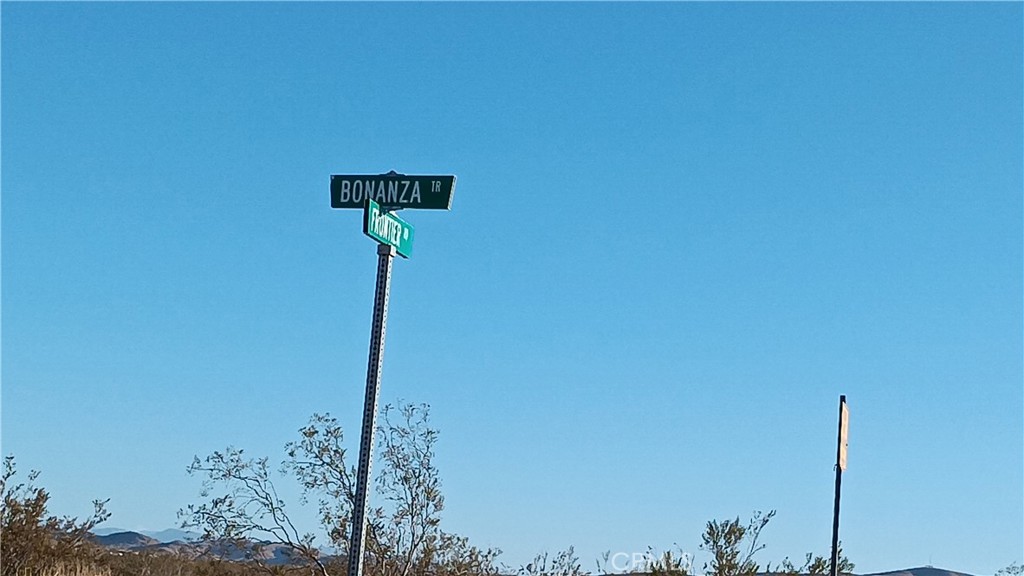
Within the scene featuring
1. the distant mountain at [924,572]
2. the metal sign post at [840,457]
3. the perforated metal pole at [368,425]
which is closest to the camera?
the perforated metal pole at [368,425]

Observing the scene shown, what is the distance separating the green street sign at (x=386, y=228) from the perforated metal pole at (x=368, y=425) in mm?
102

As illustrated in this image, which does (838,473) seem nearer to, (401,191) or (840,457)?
(840,457)

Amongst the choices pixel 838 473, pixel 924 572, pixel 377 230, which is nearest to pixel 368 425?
pixel 377 230

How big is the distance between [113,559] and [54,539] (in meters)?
6.47

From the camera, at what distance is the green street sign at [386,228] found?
8656mm

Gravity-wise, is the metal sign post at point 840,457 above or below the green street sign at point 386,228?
below

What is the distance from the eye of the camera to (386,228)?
8.84 meters

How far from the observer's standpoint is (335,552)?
17281 millimetres

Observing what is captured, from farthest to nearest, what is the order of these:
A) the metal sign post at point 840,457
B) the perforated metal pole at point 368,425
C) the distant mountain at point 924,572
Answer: the distant mountain at point 924,572, the metal sign post at point 840,457, the perforated metal pole at point 368,425

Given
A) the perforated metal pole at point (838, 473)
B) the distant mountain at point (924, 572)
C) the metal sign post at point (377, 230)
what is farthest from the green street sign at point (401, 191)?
the distant mountain at point (924, 572)

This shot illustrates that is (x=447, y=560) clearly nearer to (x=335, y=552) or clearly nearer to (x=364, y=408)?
(x=335, y=552)

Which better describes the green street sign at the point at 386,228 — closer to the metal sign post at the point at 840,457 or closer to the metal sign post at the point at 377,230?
the metal sign post at the point at 377,230

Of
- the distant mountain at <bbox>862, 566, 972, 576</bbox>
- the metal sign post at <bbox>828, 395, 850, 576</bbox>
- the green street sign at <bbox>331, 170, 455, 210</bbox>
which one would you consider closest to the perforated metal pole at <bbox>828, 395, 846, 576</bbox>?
the metal sign post at <bbox>828, 395, 850, 576</bbox>

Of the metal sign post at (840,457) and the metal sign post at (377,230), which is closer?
the metal sign post at (377,230)
